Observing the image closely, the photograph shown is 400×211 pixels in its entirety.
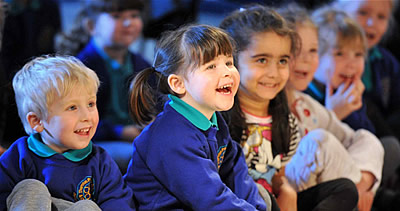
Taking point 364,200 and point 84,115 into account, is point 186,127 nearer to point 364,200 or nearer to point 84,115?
point 84,115

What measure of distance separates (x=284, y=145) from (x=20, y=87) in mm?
858

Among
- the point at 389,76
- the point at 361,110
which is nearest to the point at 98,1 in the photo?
the point at 361,110

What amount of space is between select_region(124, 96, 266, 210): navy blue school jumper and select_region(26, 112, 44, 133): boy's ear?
0.81 feet

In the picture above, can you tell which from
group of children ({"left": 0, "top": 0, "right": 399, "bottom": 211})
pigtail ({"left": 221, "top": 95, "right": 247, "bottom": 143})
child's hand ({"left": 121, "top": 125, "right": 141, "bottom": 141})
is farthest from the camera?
child's hand ({"left": 121, "top": 125, "right": 141, "bottom": 141})

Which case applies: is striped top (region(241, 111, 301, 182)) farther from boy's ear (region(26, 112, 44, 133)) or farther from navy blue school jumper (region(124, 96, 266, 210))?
boy's ear (region(26, 112, 44, 133))

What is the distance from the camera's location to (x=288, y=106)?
177 cm

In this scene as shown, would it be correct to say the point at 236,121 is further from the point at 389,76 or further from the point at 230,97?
the point at 389,76

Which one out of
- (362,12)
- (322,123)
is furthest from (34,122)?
(362,12)

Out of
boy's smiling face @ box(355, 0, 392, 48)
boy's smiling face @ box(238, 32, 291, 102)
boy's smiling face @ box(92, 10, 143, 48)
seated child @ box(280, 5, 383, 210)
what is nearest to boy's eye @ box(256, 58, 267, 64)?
boy's smiling face @ box(238, 32, 291, 102)

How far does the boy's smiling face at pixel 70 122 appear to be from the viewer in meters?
1.26

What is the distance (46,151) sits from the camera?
1263mm

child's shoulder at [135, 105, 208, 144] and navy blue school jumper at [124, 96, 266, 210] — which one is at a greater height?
child's shoulder at [135, 105, 208, 144]

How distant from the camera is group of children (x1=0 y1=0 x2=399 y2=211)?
126 centimetres

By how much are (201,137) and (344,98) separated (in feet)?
3.41
